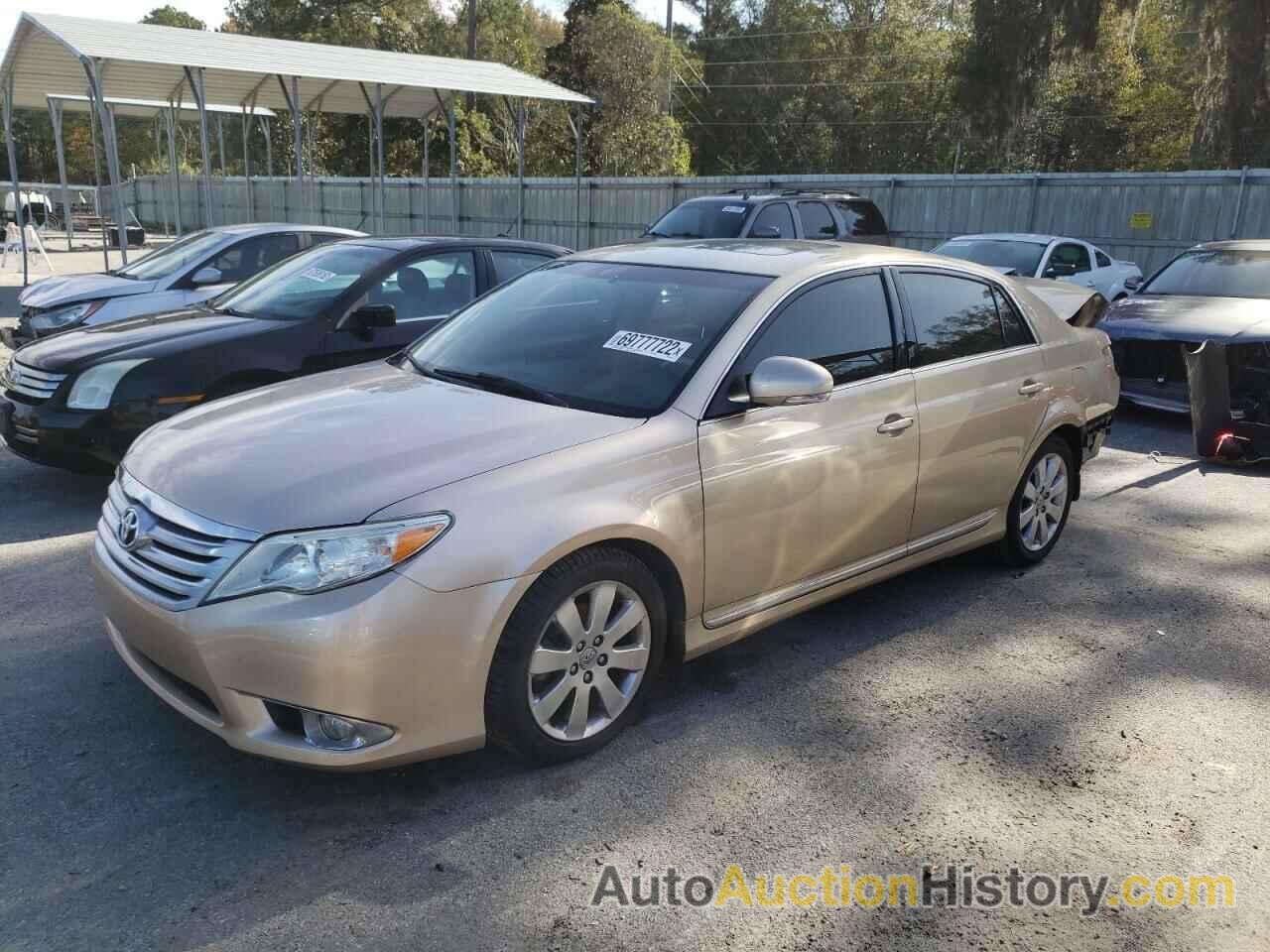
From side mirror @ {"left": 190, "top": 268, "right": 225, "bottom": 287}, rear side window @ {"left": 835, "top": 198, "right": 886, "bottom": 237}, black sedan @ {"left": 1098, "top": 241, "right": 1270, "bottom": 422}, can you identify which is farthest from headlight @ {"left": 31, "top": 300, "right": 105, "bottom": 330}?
black sedan @ {"left": 1098, "top": 241, "right": 1270, "bottom": 422}

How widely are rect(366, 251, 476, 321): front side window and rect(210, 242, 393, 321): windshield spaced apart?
0.53ft

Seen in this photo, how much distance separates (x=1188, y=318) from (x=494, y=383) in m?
7.26

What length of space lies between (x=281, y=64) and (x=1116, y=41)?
85.8 ft

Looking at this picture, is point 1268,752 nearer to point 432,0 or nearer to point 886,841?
point 886,841

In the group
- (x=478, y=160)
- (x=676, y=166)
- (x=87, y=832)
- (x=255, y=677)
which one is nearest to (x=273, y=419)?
(x=255, y=677)

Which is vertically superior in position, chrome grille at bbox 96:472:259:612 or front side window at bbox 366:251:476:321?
front side window at bbox 366:251:476:321

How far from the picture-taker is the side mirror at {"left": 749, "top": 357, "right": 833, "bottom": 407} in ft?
11.7

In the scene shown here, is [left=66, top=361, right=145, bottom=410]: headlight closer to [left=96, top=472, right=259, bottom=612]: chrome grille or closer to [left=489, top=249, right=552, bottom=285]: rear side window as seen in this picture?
[left=489, top=249, right=552, bottom=285]: rear side window

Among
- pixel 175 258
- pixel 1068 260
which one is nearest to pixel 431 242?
pixel 175 258

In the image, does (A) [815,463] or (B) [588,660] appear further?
(A) [815,463]

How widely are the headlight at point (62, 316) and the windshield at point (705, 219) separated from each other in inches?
239

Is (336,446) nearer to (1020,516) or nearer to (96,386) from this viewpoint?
(96,386)

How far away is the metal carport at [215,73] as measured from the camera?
13.9m

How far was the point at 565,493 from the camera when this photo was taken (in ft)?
10.4
